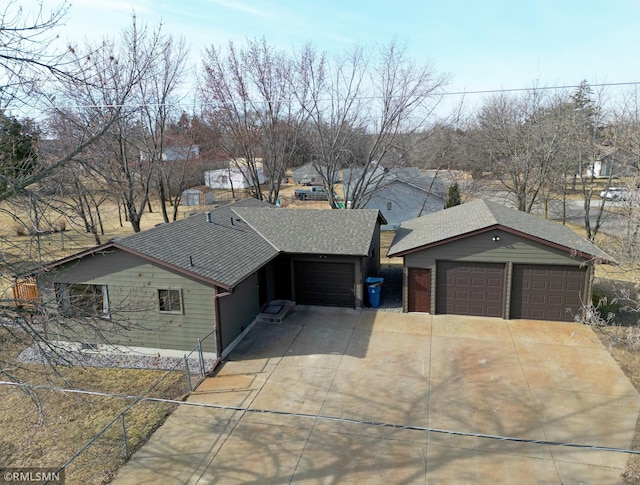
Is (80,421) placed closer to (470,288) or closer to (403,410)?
(403,410)

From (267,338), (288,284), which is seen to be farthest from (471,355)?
(288,284)

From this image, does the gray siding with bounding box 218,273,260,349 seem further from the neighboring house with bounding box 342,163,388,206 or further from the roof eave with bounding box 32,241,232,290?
the neighboring house with bounding box 342,163,388,206

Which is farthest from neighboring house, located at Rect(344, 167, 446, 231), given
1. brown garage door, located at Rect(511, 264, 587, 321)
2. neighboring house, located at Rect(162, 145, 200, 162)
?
brown garage door, located at Rect(511, 264, 587, 321)

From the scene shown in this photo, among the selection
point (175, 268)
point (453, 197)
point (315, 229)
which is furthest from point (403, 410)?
point (453, 197)

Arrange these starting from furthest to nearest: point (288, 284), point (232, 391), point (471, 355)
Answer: point (288, 284) < point (471, 355) < point (232, 391)

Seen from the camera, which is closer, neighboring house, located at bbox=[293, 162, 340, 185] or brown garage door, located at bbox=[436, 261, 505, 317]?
brown garage door, located at bbox=[436, 261, 505, 317]

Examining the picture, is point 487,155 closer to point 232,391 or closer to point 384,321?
point 384,321
